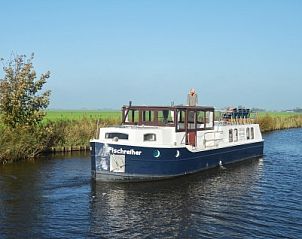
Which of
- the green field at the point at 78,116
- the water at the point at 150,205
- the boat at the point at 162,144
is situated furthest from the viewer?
the green field at the point at 78,116

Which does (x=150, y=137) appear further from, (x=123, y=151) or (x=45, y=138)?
(x=45, y=138)

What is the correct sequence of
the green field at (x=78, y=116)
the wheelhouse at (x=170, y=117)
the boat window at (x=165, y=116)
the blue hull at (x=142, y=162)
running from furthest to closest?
the green field at (x=78, y=116), the boat window at (x=165, y=116), the wheelhouse at (x=170, y=117), the blue hull at (x=142, y=162)

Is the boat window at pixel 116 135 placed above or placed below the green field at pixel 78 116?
below

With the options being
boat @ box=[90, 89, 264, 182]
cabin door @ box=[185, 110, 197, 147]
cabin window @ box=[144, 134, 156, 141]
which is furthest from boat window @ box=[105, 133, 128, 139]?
cabin door @ box=[185, 110, 197, 147]

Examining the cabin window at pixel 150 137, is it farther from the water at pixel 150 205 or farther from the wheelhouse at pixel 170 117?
the water at pixel 150 205

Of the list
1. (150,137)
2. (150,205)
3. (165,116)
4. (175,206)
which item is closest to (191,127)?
(165,116)

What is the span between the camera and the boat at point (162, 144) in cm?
2312

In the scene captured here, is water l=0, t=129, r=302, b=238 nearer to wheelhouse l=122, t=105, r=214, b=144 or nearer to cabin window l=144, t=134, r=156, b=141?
cabin window l=144, t=134, r=156, b=141

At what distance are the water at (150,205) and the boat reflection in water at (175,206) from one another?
0.12 ft

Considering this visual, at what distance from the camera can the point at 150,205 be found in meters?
19.3

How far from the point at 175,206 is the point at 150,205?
1131mm

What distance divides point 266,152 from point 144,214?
25202 mm

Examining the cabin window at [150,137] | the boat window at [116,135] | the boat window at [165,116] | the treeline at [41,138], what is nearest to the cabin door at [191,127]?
the boat window at [165,116]

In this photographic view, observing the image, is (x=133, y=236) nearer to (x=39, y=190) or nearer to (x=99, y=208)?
(x=99, y=208)
